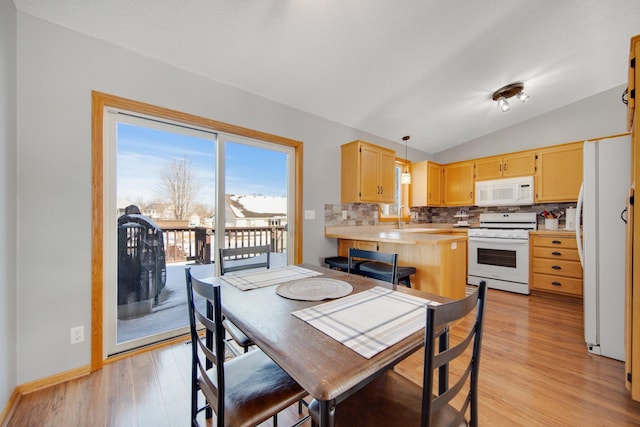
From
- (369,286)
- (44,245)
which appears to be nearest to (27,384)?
(44,245)

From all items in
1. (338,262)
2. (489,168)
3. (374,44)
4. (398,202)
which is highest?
(374,44)

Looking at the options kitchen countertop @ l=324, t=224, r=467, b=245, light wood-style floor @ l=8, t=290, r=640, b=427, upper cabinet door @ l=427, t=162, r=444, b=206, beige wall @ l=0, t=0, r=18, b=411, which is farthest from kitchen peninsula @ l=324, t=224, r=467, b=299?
beige wall @ l=0, t=0, r=18, b=411

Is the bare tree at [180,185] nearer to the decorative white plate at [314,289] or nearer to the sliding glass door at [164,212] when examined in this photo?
the sliding glass door at [164,212]

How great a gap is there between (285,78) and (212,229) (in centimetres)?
164

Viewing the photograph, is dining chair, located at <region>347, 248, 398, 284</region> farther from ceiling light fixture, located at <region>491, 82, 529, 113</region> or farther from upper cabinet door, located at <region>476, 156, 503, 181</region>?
upper cabinet door, located at <region>476, 156, 503, 181</region>

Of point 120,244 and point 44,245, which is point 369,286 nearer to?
point 120,244

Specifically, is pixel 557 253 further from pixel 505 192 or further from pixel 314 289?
pixel 314 289

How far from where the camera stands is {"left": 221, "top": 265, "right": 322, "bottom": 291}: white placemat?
1369 mm

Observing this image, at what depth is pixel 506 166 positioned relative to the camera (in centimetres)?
399

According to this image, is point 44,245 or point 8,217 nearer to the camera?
point 8,217

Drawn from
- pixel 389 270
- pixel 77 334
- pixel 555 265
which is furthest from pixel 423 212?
pixel 77 334

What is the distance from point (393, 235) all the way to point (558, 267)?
7.89 ft

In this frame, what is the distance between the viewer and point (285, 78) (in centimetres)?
241

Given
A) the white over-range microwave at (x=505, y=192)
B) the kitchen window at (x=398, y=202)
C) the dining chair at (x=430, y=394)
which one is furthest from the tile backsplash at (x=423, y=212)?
the dining chair at (x=430, y=394)
